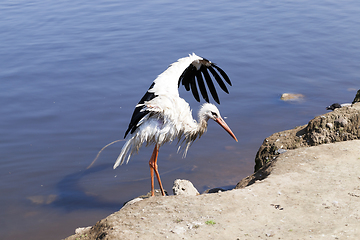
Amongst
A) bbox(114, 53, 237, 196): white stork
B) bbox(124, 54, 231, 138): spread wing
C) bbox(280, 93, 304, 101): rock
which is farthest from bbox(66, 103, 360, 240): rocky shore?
bbox(280, 93, 304, 101): rock

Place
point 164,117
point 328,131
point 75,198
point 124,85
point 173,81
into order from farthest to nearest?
point 124,85 < point 75,198 < point 173,81 < point 328,131 < point 164,117

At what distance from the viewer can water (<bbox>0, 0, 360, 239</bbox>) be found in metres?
6.59

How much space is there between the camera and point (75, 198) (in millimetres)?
6352

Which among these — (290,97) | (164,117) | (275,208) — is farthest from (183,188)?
(290,97)

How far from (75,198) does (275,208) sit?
3678 millimetres

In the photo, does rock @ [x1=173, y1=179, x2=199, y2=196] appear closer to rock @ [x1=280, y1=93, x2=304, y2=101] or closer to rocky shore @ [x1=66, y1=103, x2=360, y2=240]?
rocky shore @ [x1=66, y1=103, x2=360, y2=240]

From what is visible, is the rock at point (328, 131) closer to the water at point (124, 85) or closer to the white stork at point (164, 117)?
the white stork at point (164, 117)

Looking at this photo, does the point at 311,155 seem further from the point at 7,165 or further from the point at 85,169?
the point at 7,165

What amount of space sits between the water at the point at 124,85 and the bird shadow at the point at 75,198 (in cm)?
2

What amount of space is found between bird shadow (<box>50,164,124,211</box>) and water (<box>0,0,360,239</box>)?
0.06 ft

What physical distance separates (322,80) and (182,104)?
6.22 meters

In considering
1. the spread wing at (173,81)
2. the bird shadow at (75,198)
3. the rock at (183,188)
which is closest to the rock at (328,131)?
the rock at (183,188)

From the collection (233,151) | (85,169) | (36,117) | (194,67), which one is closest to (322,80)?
(233,151)

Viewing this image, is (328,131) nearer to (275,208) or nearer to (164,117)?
(275,208)
